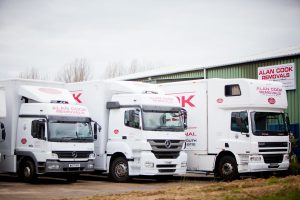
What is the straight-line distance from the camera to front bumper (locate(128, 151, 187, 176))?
1823 cm

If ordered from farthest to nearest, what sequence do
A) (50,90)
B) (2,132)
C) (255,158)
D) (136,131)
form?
(50,90)
(2,132)
(136,131)
(255,158)

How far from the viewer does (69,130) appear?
736 inches

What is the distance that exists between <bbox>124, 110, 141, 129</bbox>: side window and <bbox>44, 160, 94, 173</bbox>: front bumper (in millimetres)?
1985

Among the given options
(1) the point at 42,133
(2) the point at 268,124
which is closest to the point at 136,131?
(1) the point at 42,133

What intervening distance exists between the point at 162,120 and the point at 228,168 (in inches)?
115

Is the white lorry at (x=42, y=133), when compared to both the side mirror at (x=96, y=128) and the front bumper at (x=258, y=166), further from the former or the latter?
the front bumper at (x=258, y=166)

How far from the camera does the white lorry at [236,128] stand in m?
18.2

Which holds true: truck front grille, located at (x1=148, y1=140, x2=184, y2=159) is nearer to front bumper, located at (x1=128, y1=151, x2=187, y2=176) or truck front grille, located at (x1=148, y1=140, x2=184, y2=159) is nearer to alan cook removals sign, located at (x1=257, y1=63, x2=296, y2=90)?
front bumper, located at (x1=128, y1=151, x2=187, y2=176)

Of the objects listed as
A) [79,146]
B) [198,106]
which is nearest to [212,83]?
[198,106]

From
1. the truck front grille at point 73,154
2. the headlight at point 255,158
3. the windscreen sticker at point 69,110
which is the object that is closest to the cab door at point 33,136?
the truck front grille at point 73,154

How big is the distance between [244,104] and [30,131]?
7687 millimetres

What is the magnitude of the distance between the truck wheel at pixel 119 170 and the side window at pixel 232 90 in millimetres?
4480

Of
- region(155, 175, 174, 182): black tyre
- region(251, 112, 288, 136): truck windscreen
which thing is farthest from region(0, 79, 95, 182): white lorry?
region(251, 112, 288, 136): truck windscreen

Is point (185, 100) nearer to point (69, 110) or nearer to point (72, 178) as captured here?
point (69, 110)
